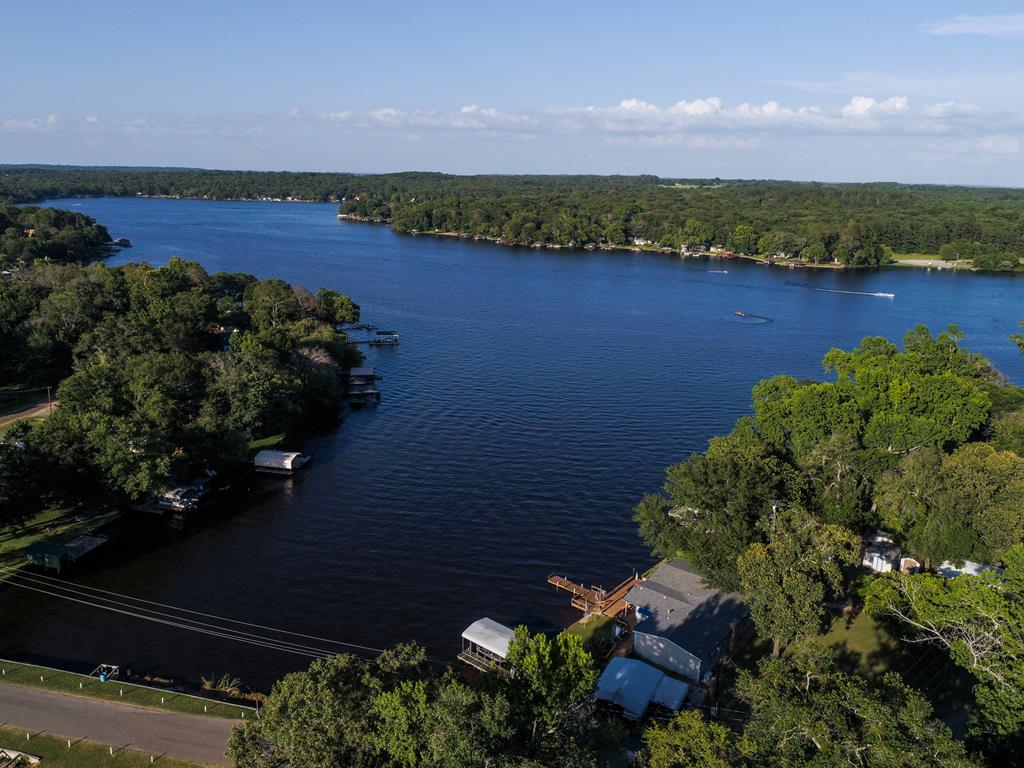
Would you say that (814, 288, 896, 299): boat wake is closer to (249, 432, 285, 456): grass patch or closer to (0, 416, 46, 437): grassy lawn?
(249, 432, 285, 456): grass patch

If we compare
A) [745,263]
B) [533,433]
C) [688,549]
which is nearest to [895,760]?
[688,549]

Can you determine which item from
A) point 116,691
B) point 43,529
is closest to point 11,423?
point 43,529

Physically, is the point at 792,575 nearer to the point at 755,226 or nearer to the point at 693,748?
the point at 693,748

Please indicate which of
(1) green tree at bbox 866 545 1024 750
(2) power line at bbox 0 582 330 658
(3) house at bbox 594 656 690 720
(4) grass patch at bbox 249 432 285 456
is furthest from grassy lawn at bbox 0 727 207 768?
(4) grass patch at bbox 249 432 285 456

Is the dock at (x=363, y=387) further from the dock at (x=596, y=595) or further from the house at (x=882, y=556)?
the house at (x=882, y=556)

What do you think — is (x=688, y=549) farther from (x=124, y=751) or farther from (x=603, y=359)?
(x=603, y=359)

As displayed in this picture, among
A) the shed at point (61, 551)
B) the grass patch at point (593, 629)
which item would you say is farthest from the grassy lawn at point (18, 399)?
the grass patch at point (593, 629)

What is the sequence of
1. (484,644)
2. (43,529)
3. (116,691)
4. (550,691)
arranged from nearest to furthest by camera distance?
(550,691) → (116,691) → (484,644) → (43,529)
